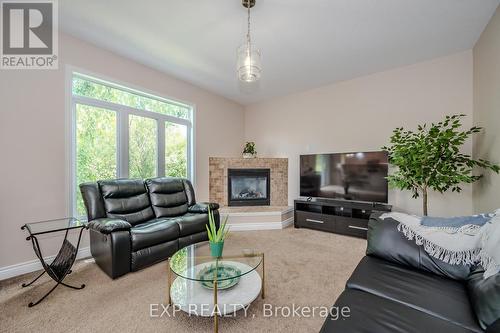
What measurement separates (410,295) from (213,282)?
1.20m

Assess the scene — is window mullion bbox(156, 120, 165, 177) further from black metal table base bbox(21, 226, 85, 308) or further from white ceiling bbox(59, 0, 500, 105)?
black metal table base bbox(21, 226, 85, 308)

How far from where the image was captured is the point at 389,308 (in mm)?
1113

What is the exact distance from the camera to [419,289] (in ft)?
4.15

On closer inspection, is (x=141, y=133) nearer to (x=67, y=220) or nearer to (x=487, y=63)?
(x=67, y=220)

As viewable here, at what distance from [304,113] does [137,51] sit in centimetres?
309

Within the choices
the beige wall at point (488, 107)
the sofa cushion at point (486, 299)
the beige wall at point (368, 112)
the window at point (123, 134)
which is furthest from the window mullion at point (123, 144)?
the beige wall at point (488, 107)

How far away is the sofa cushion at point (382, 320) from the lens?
3.18ft

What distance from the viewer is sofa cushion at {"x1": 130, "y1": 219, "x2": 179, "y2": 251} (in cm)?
234

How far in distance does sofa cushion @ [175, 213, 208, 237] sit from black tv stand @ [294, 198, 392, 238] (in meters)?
1.86

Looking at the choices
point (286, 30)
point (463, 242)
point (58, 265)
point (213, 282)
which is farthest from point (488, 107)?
point (58, 265)

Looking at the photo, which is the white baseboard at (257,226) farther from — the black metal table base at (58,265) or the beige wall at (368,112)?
the black metal table base at (58,265)

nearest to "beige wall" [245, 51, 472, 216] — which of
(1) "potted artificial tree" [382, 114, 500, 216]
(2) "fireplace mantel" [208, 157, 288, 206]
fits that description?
(2) "fireplace mantel" [208, 157, 288, 206]

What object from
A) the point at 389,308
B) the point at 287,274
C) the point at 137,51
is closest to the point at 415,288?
the point at 389,308

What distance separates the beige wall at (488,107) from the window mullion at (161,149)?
4293 mm
